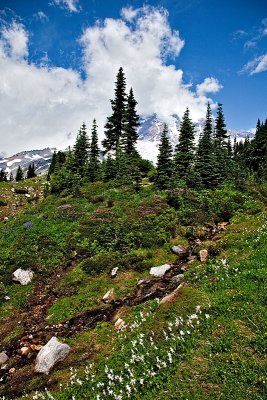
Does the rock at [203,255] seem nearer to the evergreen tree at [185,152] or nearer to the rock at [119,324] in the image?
the rock at [119,324]

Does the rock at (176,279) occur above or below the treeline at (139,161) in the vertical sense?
below

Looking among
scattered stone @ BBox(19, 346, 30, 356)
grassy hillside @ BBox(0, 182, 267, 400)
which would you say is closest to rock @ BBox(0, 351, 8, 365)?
grassy hillside @ BBox(0, 182, 267, 400)

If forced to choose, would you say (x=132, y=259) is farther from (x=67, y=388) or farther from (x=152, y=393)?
(x=152, y=393)

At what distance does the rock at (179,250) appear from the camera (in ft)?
66.1

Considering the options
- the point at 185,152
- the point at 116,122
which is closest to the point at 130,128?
the point at 116,122

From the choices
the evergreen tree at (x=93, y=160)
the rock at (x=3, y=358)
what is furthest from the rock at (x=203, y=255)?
the evergreen tree at (x=93, y=160)

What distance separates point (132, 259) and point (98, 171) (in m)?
25.5

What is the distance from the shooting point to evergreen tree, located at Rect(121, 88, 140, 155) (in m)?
48.5

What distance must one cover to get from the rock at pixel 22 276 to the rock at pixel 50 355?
7.00 m

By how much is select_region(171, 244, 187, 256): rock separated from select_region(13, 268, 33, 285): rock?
9.33 meters

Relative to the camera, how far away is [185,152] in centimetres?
4125

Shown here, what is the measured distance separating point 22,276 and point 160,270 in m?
8.63

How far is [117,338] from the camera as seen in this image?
11898 mm

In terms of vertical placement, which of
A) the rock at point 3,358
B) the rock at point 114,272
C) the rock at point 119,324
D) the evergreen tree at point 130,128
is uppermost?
the evergreen tree at point 130,128
